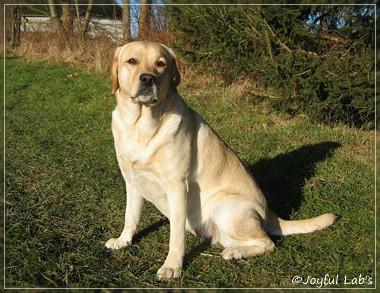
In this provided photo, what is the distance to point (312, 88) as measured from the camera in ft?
19.3

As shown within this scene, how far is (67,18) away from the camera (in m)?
12.0

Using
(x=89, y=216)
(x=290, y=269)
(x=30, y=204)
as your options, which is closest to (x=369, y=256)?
(x=290, y=269)

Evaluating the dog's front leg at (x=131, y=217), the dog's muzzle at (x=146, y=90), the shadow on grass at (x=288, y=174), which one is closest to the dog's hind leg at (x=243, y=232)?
the dog's front leg at (x=131, y=217)

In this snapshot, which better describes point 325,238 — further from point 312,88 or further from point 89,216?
point 312,88

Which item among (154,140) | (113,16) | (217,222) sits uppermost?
(113,16)

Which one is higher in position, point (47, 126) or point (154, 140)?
point (154, 140)

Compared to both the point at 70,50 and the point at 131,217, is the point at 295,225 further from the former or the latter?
the point at 70,50

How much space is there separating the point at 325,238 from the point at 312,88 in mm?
3183

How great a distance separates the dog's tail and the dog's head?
1476 mm

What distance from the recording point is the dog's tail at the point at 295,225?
3.26 m

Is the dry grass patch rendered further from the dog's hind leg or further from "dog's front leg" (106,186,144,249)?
the dog's hind leg

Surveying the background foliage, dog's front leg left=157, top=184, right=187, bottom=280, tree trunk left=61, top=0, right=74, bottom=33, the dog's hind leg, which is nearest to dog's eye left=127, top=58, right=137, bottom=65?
dog's front leg left=157, top=184, right=187, bottom=280

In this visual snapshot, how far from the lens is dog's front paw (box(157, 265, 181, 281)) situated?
2.65 m

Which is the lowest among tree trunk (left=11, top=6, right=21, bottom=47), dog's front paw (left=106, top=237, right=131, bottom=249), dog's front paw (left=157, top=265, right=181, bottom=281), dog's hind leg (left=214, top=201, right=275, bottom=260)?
dog's front paw (left=106, top=237, right=131, bottom=249)
